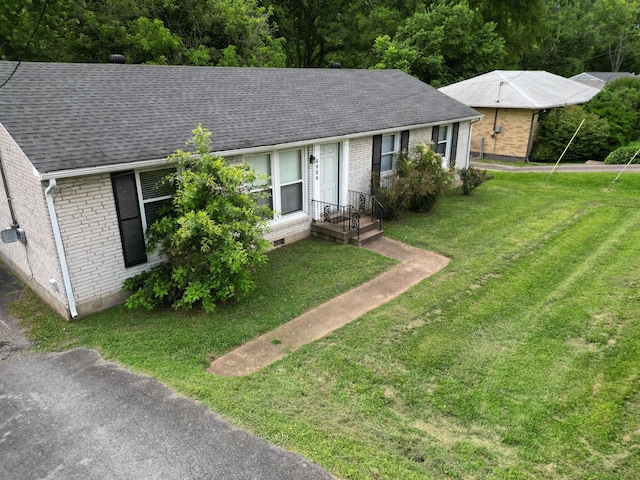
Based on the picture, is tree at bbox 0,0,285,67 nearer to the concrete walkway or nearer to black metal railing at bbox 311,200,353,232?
black metal railing at bbox 311,200,353,232

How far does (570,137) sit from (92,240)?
A: 23722 mm

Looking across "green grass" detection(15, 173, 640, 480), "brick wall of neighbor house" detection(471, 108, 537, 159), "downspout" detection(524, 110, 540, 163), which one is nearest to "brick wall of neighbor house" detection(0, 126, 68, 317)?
"green grass" detection(15, 173, 640, 480)

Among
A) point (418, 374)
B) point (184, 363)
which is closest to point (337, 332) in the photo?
point (418, 374)

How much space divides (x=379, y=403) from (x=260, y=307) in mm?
3363

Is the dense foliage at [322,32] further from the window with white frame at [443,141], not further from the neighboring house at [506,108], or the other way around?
the window with white frame at [443,141]

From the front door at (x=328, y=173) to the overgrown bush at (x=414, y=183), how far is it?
54.9 inches

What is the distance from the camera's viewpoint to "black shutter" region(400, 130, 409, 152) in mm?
14438

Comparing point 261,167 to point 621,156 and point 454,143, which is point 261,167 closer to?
point 454,143

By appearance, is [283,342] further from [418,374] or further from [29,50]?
[29,50]

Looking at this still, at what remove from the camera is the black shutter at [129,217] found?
8117 mm

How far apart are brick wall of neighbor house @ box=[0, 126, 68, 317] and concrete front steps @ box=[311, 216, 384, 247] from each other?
6.26 meters

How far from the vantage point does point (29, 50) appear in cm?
2105

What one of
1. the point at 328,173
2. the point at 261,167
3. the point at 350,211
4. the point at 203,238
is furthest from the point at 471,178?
the point at 203,238

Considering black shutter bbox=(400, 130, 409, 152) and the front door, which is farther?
black shutter bbox=(400, 130, 409, 152)
